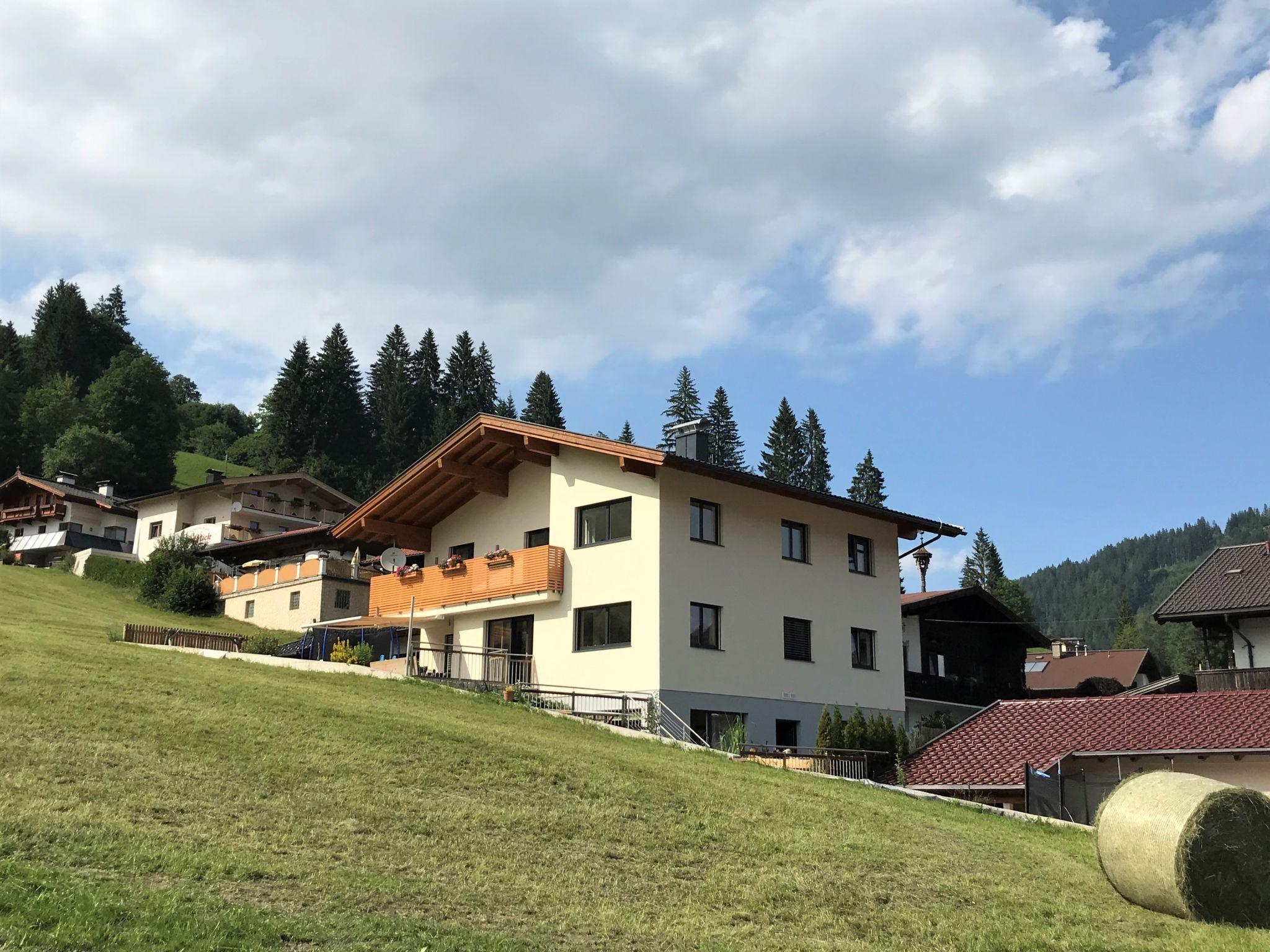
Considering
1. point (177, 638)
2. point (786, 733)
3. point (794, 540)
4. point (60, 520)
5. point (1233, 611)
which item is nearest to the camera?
point (786, 733)

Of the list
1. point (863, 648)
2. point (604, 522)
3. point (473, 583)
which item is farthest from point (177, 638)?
point (863, 648)

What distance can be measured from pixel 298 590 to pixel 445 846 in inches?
1643

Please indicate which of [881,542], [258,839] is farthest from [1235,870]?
[881,542]

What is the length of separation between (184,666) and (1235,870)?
19.5 meters

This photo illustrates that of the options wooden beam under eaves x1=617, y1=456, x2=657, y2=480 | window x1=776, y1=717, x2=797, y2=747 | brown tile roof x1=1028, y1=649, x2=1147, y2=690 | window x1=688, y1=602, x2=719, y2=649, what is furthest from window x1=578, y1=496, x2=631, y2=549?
brown tile roof x1=1028, y1=649, x2=1147, y2=690

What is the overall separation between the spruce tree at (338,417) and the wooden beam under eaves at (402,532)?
77252 millimetres

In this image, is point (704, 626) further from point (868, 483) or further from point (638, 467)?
point (868, 483)

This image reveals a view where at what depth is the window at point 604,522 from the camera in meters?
31.5

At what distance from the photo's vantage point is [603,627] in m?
31.6

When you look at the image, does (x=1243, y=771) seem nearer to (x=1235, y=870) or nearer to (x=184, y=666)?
(x=1235, y=870)

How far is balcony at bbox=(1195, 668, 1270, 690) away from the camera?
113 feet

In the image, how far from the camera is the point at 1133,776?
564 inches

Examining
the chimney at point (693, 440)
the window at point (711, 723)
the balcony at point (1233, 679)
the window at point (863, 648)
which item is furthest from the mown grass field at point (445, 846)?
the balcony at point (1233, 679)

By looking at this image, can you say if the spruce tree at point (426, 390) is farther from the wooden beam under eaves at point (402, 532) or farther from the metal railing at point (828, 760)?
the metal railing at point (828, 760)
